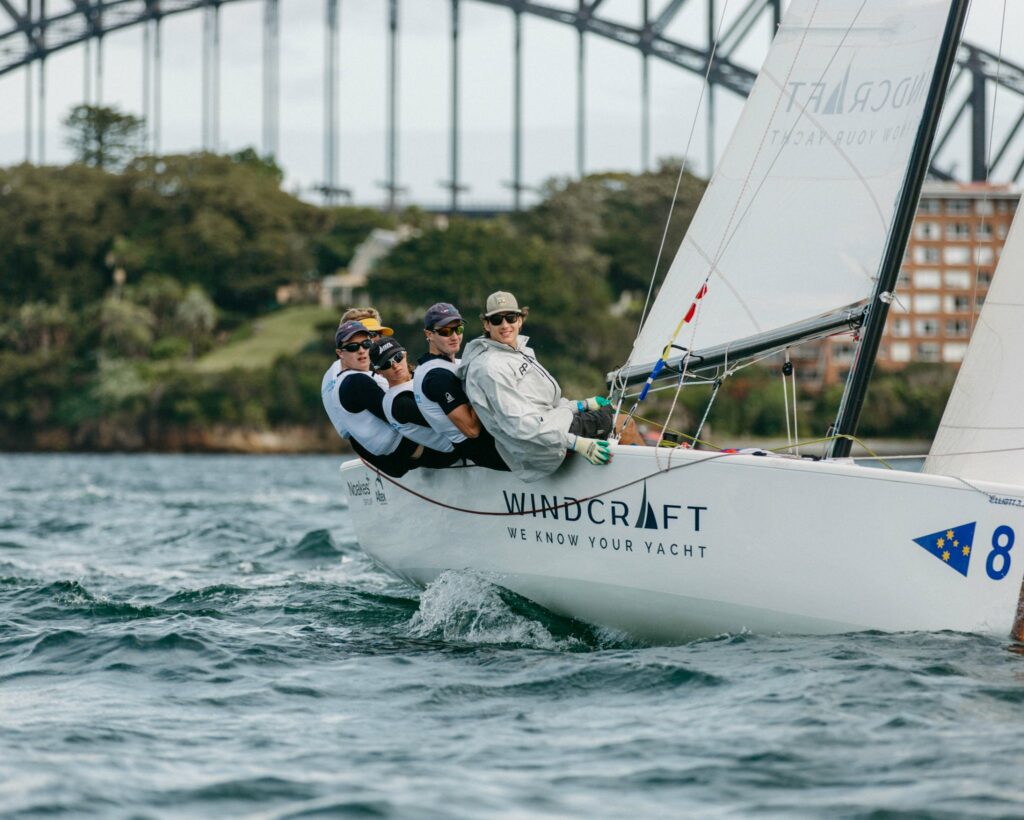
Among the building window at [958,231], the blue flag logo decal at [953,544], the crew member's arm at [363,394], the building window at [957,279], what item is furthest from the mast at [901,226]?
the building window at [958,231]

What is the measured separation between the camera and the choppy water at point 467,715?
4664mm

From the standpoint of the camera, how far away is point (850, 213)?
24.7 feet

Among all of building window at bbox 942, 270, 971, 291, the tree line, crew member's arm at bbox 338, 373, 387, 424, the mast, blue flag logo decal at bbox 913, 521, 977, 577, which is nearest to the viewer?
blue flag logo decal at bbox 913, 521, 977, 577

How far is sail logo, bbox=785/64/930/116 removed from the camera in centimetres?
740

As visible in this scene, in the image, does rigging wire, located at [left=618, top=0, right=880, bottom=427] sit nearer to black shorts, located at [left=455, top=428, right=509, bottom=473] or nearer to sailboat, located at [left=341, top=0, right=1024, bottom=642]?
sailboat, located at [left=341, top=0, right=1024, bottom=642]

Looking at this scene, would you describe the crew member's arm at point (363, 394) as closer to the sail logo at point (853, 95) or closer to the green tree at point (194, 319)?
the sail logo at point (853, 95)

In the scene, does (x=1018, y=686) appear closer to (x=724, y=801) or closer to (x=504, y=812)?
(x=724, y=801)

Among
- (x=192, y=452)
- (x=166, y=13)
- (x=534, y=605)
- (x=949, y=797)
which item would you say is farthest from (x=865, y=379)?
(x=166, y=13)

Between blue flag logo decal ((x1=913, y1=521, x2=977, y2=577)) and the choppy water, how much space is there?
1.08 ft

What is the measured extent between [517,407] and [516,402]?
3cm

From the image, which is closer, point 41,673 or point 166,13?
point 41,673

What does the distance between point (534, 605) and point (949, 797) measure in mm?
3291

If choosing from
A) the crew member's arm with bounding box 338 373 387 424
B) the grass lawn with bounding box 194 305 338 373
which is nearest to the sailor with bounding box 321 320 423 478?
the crew member's arm with bounding box 338 373 387 424

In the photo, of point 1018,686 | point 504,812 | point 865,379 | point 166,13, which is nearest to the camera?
point 504,812
